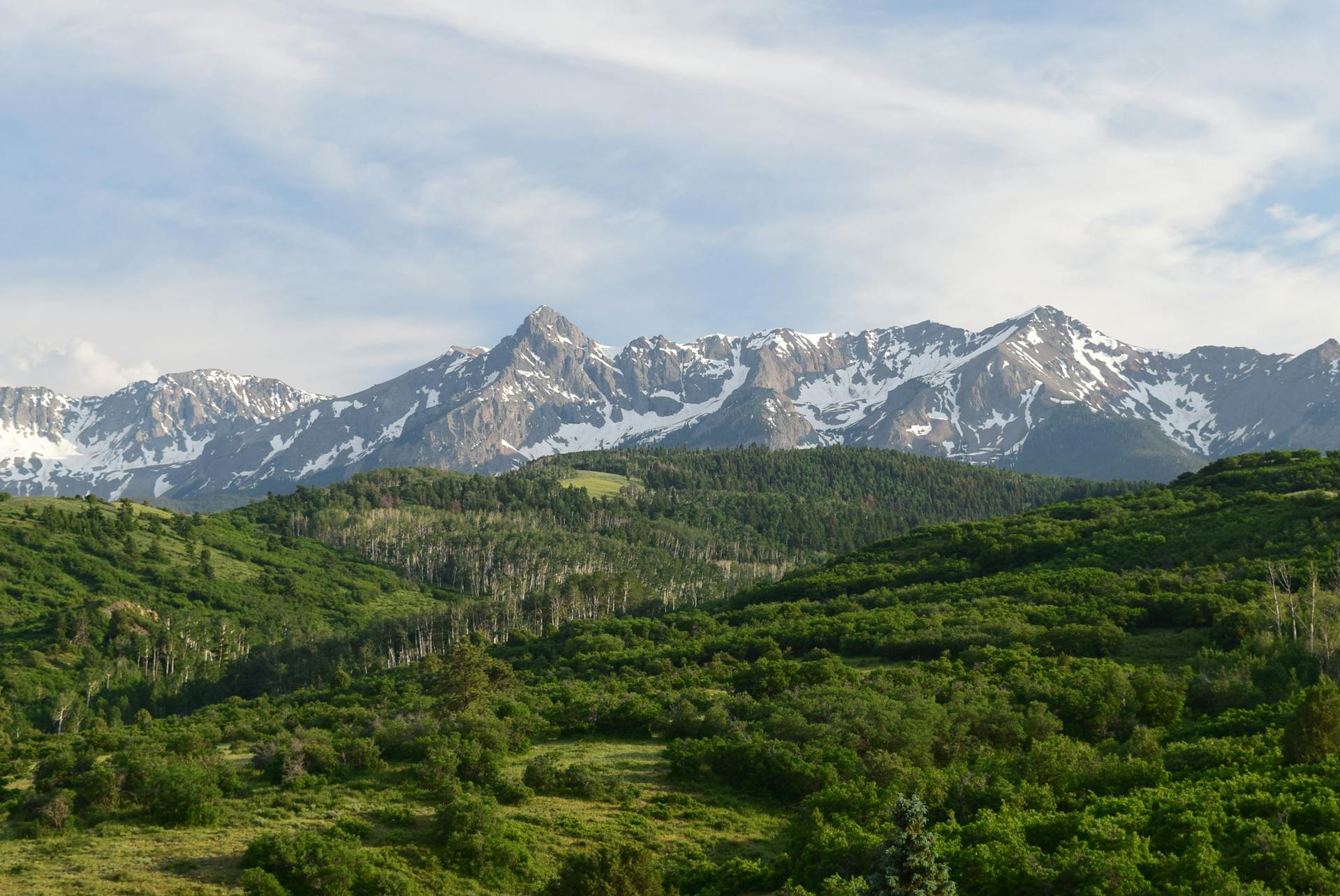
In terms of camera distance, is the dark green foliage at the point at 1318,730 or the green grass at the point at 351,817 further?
the dark green foliage at the point at 1318,730

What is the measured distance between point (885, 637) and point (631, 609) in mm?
95638

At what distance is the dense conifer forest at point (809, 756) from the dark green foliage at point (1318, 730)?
0.37ft

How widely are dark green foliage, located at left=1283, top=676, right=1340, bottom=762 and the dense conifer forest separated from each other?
11cm

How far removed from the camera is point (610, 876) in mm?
38469

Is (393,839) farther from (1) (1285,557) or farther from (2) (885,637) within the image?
(1) (1285,557)

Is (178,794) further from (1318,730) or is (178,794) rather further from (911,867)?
(1318,730)

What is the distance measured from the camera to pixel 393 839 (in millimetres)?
46750

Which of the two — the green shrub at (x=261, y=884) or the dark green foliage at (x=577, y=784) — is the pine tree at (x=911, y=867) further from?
the dark green foliage at (x=577, y=784)

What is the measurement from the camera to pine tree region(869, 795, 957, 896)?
103ft

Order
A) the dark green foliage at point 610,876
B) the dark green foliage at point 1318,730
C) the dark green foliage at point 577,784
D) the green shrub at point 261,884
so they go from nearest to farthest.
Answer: the dark green foliage at point 610,876 → the green shrub at point 261,884 → the dark green foliage at point 1318,730 → the dark green foliage at point 577,784

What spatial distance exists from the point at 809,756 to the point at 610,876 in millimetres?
21426

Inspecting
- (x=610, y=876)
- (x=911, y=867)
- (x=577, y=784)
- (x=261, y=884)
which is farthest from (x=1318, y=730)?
(x=261, y=884)

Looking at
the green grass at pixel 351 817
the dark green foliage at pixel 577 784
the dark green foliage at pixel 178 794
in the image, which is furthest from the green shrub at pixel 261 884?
the dark green foliage at pixel 577 784

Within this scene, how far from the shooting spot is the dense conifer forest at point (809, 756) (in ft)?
130
